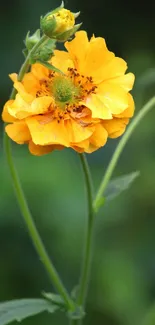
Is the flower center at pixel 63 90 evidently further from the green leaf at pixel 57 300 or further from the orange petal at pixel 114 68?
the green leaf at pixel 57 300

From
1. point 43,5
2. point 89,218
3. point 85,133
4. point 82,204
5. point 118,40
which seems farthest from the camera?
point 118,40

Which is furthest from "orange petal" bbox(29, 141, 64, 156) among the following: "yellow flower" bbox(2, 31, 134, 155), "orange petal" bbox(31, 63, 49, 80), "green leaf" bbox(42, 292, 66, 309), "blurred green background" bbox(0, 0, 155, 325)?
"blurred green background" bbox(0, 0, 155, 325)

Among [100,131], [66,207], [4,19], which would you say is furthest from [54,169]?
[100,131]

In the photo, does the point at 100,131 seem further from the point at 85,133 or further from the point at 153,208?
the point at 153,208

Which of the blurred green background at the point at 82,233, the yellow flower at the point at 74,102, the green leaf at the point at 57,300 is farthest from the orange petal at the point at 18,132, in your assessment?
the blurred green background at the point at 82,233

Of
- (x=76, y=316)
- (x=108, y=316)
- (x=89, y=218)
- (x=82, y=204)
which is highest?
(x=89, y=218)

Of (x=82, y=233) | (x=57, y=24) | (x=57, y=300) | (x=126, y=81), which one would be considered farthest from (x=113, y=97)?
(x=82, y=233)

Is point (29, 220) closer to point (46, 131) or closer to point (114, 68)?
point (46, 131)
